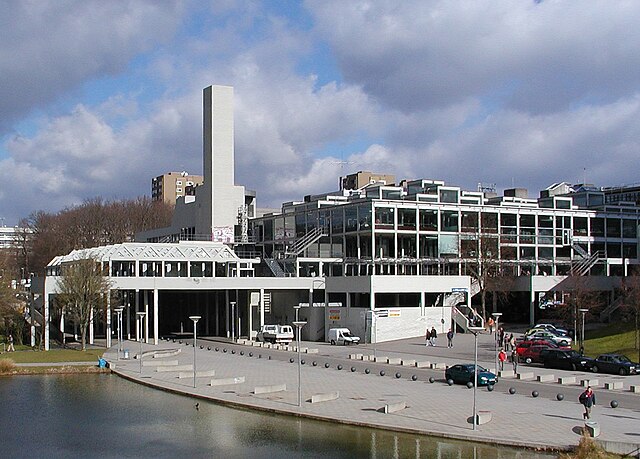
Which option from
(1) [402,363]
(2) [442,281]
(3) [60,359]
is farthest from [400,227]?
(3) [60,359]

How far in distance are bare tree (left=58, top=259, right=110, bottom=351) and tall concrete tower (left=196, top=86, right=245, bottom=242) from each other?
1354 inches

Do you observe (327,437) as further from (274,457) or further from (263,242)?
(263,242)

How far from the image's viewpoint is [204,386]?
46.1 m

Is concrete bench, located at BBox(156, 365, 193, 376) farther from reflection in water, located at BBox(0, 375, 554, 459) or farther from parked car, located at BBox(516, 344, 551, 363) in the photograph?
parked car, located at BBox(516, 344, 551, 363)

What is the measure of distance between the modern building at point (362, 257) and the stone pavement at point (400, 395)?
42.0ft

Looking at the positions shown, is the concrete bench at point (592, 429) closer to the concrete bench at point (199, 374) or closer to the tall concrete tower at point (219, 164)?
the concrete bench at point (199, 374)

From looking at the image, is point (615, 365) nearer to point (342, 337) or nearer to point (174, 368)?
point (174, 368)

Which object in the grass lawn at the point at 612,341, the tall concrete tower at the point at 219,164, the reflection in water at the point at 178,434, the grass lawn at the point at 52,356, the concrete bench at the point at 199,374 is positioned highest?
the tall concrete tower at the point at 219,164

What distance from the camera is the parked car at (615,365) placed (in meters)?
49.7

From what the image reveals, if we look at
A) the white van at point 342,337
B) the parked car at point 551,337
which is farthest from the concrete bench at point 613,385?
the white van at point 342,337

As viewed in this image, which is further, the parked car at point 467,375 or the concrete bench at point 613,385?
the parked car at point 467,375

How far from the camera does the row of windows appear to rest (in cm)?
8862

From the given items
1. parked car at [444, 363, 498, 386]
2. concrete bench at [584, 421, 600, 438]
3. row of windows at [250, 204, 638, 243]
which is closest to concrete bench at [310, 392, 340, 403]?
parked car at [444, 363, 498, 386]

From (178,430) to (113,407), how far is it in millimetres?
7672
